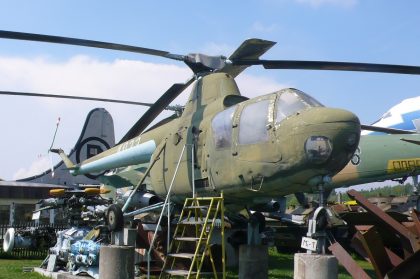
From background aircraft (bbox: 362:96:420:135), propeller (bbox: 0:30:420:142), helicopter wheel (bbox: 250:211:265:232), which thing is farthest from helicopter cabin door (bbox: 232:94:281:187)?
background aircraft (bbox: 362:96:420:135)

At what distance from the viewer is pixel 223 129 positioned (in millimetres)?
8242

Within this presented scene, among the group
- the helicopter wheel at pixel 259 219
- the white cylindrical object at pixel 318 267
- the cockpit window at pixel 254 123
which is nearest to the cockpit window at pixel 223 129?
the cockpit window at pixel 254 123

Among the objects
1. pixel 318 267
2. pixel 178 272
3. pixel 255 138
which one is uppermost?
pixel 255 138

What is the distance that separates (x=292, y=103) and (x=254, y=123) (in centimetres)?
65

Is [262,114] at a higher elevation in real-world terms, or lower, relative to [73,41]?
lower

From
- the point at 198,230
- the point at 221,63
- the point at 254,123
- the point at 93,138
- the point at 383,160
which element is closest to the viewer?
the point at 254,123

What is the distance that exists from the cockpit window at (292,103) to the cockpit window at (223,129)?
980 mm

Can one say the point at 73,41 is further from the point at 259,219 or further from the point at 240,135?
the point at 259,219

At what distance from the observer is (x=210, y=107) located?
916cm

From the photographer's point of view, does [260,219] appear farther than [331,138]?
Yes

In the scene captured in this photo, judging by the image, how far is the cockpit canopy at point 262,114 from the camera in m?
7.36

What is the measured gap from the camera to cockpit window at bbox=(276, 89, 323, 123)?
7301 mm

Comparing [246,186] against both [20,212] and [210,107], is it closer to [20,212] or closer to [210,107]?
[210,107]

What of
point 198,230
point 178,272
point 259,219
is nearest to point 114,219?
point 198,230
